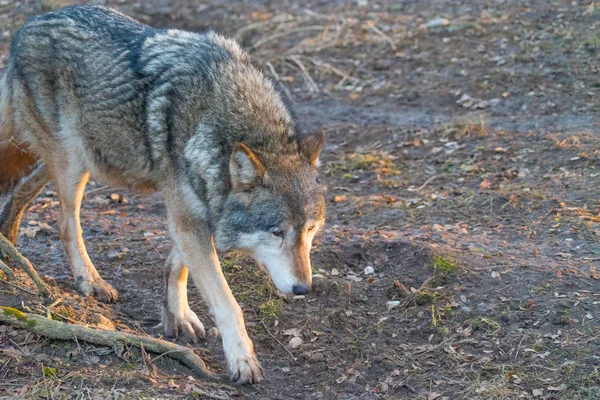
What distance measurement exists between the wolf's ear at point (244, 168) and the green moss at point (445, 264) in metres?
1.77

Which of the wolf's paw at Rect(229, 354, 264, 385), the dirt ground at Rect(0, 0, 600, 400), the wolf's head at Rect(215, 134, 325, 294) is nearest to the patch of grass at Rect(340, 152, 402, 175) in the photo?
the dirt ground at Rect(0, 0, 600, 400)

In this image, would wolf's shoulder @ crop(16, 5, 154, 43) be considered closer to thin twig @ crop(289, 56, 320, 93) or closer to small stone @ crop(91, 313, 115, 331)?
small stone @ crop(91, 313, 115, 331)

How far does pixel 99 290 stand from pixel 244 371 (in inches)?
62.5

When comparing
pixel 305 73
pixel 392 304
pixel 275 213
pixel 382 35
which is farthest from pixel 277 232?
pixel 382 35

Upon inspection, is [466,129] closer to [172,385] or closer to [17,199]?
[17,199]

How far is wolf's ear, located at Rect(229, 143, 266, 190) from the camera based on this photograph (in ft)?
14.9

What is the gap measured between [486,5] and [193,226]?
27.0 feet

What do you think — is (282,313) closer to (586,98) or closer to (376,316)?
(376,316)

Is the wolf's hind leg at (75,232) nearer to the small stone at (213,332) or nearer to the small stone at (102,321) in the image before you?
the small stone at (102,321)

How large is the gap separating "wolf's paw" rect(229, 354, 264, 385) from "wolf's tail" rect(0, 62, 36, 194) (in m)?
2.59

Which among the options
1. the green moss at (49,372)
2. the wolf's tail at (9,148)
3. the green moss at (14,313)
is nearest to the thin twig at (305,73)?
the wolf's tail at (9,148)

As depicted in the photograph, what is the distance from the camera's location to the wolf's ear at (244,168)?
4.54 meters

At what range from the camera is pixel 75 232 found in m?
5.79

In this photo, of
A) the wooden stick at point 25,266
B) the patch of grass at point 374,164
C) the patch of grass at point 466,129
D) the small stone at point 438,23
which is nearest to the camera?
the wooden stick at point 25,266
